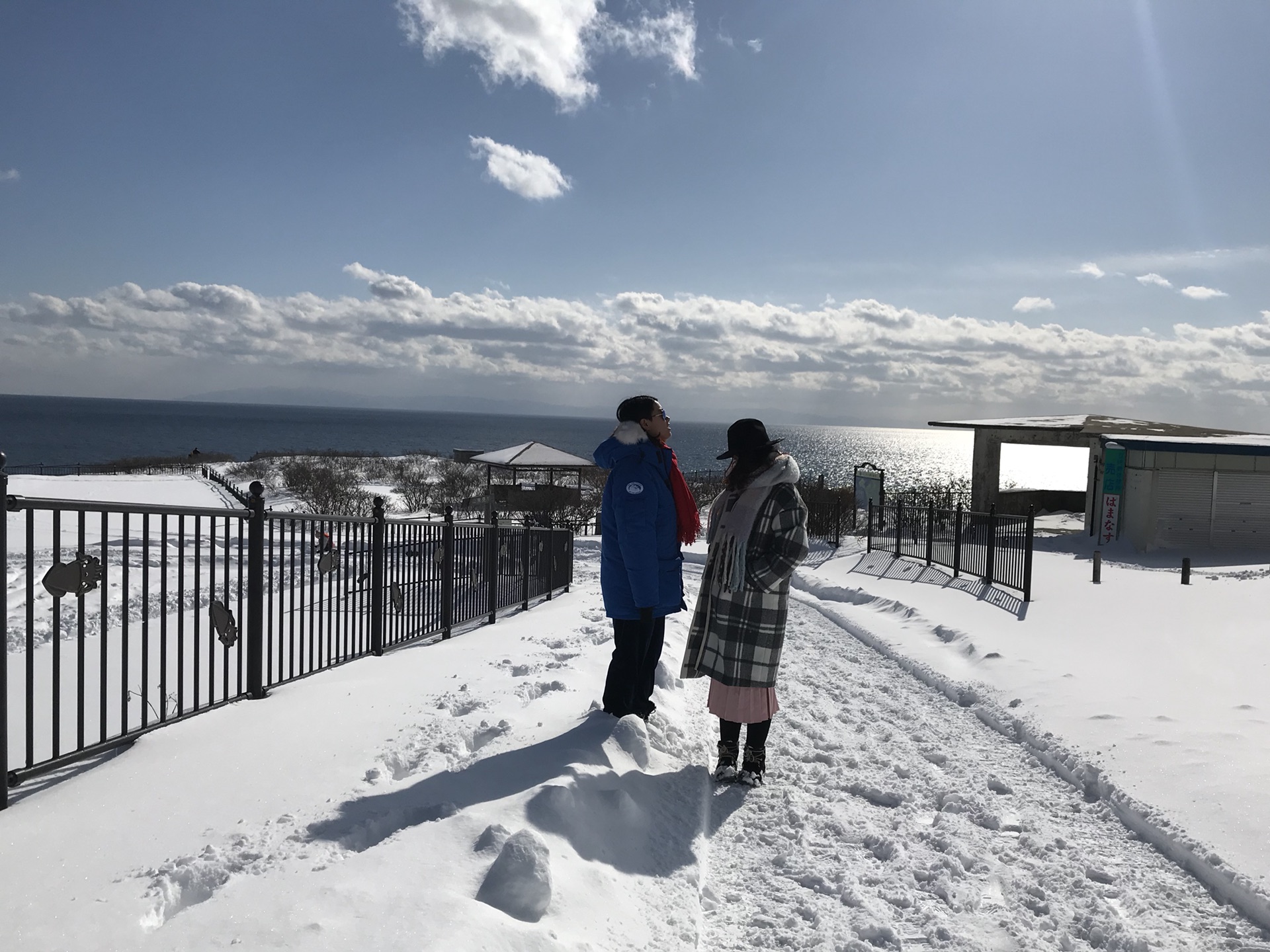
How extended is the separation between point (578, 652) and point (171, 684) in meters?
4.30

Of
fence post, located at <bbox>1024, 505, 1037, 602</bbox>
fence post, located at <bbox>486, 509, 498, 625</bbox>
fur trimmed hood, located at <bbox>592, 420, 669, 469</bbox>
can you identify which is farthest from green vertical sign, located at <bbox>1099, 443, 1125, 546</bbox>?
fur trimmed hood, located at <bbox>592, 420, 669, 469</bbox>

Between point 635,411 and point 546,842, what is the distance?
2.01 m

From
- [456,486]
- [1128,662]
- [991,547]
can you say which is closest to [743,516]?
[1128,662]

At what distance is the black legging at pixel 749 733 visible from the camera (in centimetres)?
394

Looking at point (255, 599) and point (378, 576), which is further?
point (378, 576)

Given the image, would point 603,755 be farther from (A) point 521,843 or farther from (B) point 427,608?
(B) point 427,608

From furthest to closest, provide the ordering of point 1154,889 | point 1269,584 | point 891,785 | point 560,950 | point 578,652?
point 1269,584
point 578,652
point 891,785
point 1154,889
point 560,950

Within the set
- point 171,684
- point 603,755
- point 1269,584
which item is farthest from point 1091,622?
point 171,684

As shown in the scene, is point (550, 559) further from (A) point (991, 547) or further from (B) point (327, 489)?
(B) point (327, 489)

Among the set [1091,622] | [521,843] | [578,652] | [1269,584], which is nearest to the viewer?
[521,843]

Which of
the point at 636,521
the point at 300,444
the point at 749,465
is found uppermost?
the point at 749,465

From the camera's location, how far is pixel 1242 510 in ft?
61.0

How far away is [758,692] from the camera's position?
3879 mm

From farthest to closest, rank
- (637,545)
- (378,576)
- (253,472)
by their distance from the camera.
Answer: (253,472) → (378,576) → (637,545)
